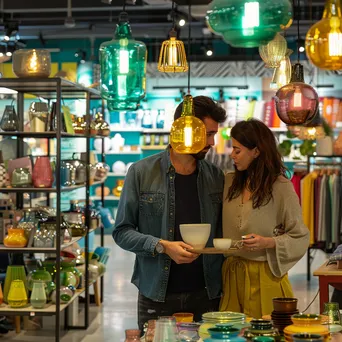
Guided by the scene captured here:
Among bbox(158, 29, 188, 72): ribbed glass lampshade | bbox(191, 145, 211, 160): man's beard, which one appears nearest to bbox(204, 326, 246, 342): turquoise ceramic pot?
bbox(191, 145, 211, 160): man's beard

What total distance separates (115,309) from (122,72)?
18.4 feet

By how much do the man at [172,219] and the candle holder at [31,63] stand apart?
297cm

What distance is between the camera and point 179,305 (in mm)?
3654

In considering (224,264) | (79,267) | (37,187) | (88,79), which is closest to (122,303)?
(79,267)

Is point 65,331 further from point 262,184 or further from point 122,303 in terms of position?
point 262,184

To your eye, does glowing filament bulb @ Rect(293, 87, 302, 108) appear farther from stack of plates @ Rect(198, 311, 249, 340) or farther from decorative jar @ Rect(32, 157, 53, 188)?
decorative jar @ Rect(32, 157, 53, 188)

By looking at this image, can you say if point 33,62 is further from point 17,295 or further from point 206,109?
point 206,109

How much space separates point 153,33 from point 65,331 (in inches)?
352

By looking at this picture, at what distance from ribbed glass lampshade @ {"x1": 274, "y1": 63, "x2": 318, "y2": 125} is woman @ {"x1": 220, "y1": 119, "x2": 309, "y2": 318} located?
510mm

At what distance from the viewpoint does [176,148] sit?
10.8ft

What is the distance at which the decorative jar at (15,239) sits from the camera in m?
6.30

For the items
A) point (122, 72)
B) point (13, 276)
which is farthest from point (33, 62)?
point (122, 72)

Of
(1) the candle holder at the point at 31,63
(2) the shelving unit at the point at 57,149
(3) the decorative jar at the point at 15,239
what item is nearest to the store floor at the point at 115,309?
(2) the shelving unit at the point at 57,149

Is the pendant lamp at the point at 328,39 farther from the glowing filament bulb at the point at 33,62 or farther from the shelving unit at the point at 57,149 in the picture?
the glowing filament bulb at the point at 33,62
